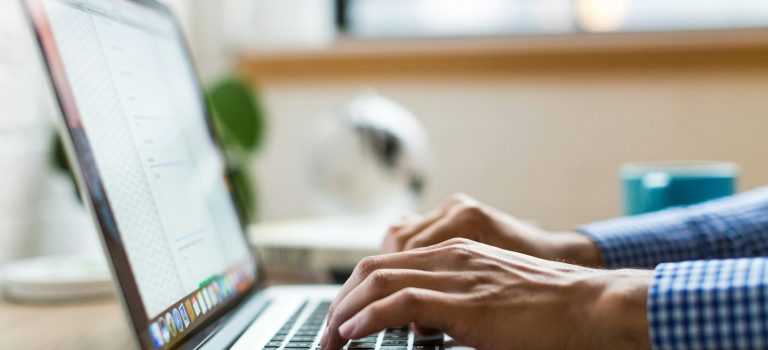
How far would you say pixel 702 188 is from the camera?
1010mm

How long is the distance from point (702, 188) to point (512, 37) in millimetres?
780

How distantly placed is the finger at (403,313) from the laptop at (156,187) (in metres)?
0.08

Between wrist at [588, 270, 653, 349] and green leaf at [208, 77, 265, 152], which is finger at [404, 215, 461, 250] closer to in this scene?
wrist at [588, 270, 653, 349]

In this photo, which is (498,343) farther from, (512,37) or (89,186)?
(512,37)

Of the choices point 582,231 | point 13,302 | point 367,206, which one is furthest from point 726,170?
point 13,302

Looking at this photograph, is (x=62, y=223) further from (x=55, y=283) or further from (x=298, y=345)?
(x=298, y=345)

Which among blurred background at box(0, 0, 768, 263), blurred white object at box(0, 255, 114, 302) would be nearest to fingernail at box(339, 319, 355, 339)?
blurred white object at box(0, 255, 114, 302)

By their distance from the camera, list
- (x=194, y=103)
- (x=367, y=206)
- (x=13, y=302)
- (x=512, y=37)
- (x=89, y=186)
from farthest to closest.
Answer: (x=512, y=37) → (x=367, y=206) → (x=13, y=302) → (x=194, y=103) → (x=89, y=186)

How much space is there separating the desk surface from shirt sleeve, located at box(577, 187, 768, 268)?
529 mm

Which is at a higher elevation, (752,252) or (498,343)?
(498,343)

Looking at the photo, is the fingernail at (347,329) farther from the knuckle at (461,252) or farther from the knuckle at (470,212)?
the knuckle at (470,212)

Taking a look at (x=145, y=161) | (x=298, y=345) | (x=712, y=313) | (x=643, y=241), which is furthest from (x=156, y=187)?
(x=643, y=241)

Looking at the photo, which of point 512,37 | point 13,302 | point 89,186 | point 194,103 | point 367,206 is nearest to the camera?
point 89,186

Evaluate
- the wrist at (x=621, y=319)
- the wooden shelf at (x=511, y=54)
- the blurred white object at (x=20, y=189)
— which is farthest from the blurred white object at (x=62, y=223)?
the wrist at (x=621, y=319)
